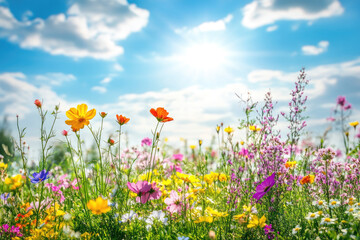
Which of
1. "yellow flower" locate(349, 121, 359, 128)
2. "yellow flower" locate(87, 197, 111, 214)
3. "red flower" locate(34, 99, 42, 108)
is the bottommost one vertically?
"yellow flower" locate(87, 197, 111, 214)

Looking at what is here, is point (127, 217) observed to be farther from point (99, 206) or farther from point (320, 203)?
point (320, 203)

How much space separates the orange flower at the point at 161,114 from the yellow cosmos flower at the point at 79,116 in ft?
1.65

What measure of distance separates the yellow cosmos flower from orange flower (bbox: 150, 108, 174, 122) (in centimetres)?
50

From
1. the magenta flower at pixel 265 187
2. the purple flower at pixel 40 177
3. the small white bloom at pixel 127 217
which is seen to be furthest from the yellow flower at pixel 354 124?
the purple flower at pixel 40 177

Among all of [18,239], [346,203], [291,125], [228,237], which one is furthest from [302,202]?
[18,239]

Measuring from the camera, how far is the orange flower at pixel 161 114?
2.39m

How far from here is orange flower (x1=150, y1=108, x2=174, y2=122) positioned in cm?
239

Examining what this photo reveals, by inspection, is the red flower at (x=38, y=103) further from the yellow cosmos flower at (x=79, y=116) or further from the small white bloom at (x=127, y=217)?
the small white bloom at (x=127, y=217)

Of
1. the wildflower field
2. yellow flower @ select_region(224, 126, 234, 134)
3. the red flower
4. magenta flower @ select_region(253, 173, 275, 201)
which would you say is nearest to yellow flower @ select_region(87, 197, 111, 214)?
the wildflower field

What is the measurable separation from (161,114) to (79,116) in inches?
27.2

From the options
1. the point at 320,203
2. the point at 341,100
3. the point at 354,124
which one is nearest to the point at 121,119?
the point at 320,203

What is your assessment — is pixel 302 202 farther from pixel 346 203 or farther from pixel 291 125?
pixel 291 125

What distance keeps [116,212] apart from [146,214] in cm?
26

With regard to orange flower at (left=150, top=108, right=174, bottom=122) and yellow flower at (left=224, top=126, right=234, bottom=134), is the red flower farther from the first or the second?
yellow flower at (left=224, top=126, right=234, bottom=134)
